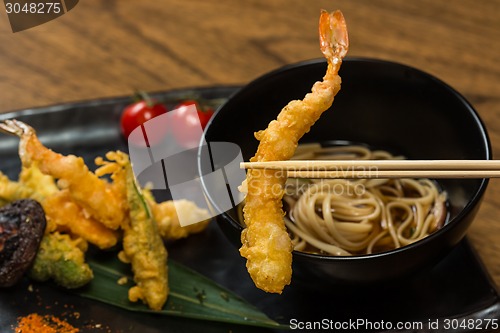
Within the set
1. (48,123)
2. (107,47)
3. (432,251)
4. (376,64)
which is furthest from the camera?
(107,47)

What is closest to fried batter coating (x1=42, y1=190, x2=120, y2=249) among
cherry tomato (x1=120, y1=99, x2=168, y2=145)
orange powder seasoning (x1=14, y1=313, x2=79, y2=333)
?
orange powder seasoning (x1=14, y1=313, x2=79, y2=333)

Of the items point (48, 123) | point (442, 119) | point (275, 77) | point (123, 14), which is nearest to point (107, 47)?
point (123, 14)

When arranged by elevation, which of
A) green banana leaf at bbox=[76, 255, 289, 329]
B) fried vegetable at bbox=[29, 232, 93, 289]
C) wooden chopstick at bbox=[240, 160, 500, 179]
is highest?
wooden chopstick at bbox=[240, 160, 500, 179]

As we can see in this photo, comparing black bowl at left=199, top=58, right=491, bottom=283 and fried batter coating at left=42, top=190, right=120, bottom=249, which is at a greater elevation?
black bowl at left=199, top=58, right=491, bottom=283

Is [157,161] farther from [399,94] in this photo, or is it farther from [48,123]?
[399,94]

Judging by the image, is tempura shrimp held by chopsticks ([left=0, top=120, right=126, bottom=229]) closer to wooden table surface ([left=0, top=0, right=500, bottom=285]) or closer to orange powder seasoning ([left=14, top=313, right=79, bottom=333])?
orange powder seasoning ([left=14, top=313, right=79, bottom=333])

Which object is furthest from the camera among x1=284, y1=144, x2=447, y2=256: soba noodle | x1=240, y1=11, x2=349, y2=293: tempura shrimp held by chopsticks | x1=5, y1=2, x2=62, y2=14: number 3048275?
x1=5, y1=2, x2=62, y2=14: number 3048275

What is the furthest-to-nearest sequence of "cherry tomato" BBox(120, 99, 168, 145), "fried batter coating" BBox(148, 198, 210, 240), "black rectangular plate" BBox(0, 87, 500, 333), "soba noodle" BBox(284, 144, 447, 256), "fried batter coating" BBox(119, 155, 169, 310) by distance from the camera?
1. "cherry tomato" BBox(120, 99, 168, 145)
2. "fried batter coating" BBox(148, 198, 210, 240)
3. "soba noodle" BBox(284, 144, 447, 256)
4. "fried batter coating" BBox(119, 155, 169, 310)
5. "black rectangular plate" BBox(0, 87, 500, 333)
